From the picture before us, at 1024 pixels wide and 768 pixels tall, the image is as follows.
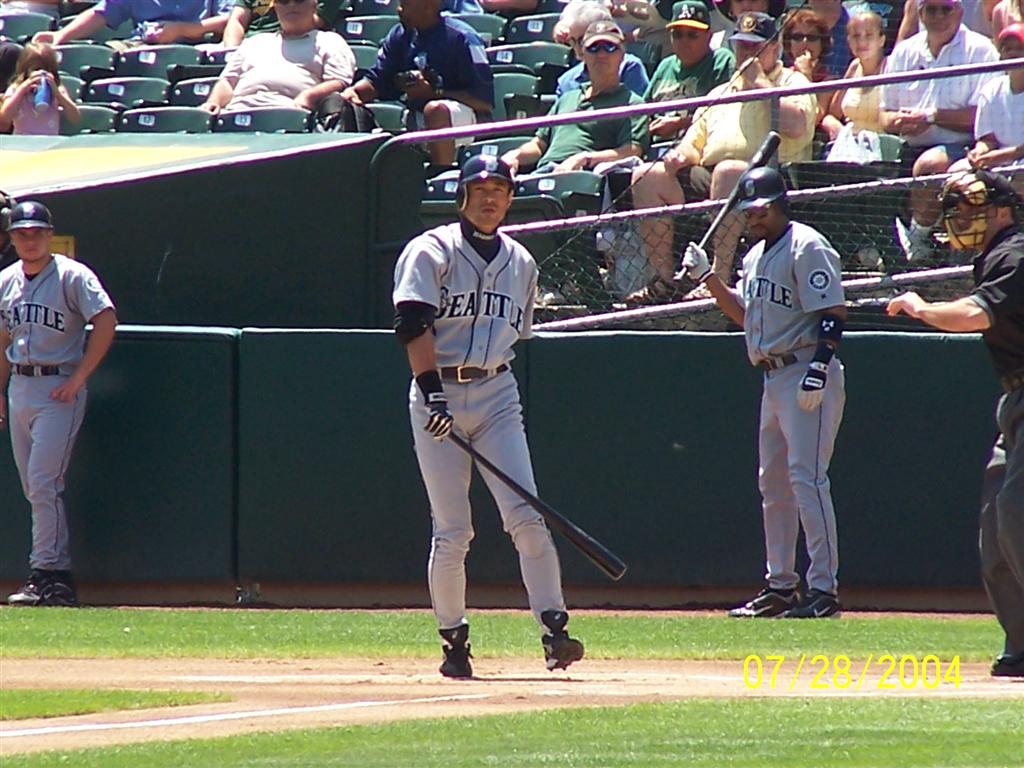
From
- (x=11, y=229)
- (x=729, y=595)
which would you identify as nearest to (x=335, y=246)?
(x=11, y=229)

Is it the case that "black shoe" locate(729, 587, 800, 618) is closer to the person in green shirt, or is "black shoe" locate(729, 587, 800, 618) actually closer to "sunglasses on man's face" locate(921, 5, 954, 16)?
"sunglasses on man's face" locate(921, 5, 954, 16)

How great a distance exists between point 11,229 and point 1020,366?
17.5 ft

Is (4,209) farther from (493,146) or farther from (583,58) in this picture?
(583,58)

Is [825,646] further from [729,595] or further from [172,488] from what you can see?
[172,488]

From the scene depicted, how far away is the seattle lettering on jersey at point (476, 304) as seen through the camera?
7.13m

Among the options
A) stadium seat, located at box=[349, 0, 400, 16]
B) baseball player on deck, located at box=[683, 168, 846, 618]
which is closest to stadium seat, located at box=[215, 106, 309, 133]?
stadium seat, located at box=[349, 0, 400, 16]

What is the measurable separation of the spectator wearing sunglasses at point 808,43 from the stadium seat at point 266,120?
3.18 m

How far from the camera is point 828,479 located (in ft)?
31.6

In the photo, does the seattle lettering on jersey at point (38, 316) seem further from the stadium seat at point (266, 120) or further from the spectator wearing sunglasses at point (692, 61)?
the spectator wearing sunglasses at point (692, 61)

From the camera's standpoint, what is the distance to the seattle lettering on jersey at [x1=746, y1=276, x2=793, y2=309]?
923 centimetres

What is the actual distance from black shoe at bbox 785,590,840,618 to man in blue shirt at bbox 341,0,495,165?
14.2ft

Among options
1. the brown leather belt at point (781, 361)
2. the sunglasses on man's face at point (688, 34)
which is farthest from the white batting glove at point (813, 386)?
the sunglasses on man's face at point (688, 34)

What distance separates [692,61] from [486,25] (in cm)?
326

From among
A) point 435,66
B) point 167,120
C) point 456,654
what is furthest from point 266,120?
point 456,654
